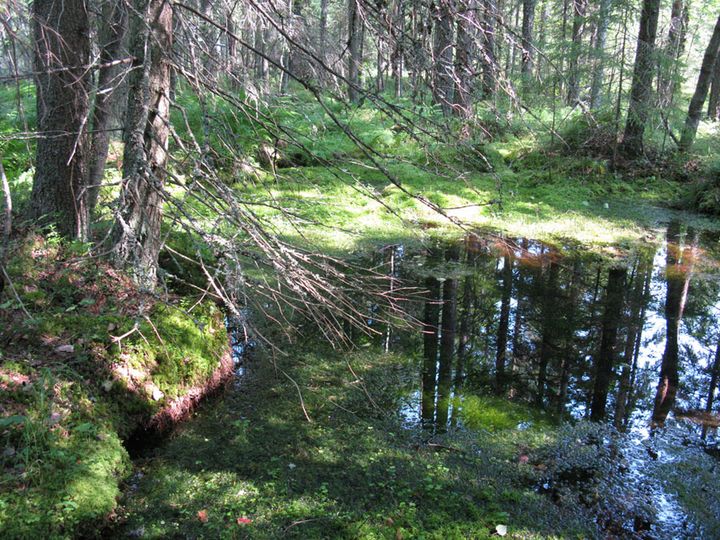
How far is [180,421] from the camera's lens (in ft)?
14.6

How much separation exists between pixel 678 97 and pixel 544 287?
984 centimetres

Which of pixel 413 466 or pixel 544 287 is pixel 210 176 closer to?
pixel 413 466

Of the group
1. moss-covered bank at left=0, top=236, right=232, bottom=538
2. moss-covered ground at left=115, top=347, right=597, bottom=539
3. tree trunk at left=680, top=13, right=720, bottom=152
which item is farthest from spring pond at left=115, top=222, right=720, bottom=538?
tree trunk at left=680, top=13, right=720, bottom=152

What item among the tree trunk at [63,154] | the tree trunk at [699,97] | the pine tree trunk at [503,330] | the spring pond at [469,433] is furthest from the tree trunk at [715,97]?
the tree trunk at [63,154]

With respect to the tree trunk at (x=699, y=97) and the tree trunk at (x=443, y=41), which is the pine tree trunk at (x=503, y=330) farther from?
the tree trunk at (x=699, y=97)

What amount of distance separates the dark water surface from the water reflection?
2 cm

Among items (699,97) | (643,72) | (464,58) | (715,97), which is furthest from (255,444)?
(715,97)

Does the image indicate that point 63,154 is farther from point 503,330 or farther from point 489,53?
point 503,330

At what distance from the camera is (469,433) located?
4.52m

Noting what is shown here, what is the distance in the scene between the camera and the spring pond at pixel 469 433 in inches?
137

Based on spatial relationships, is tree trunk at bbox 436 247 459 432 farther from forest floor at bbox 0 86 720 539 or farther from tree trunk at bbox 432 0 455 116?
tree trunk at bbox 432 0 455 116

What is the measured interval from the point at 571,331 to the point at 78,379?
516 cm

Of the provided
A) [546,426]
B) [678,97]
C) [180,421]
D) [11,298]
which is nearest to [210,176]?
[180,421]

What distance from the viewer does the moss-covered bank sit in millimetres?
3197
